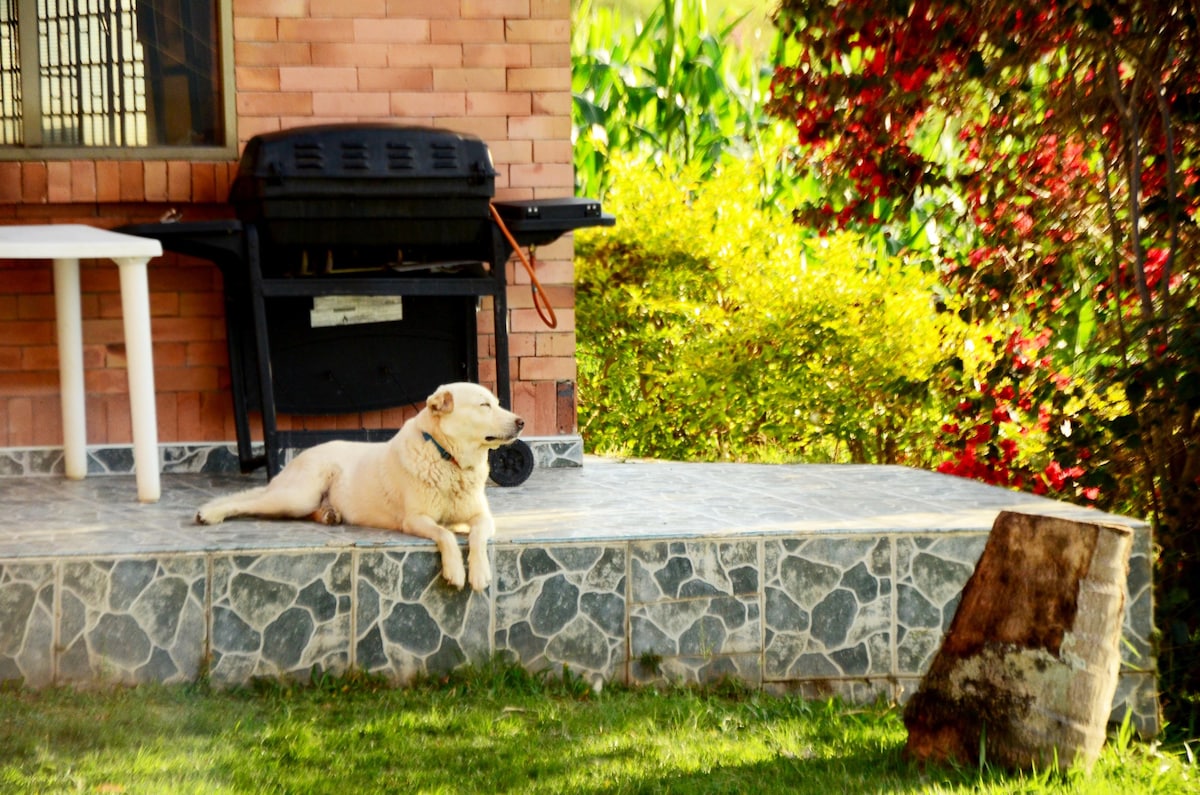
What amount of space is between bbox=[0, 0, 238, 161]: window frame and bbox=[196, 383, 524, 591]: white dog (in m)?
2.03

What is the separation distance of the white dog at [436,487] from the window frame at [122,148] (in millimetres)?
2027

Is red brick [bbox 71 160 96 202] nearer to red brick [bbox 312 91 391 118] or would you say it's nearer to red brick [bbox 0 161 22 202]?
red brick [bbox 0 161 22 202]

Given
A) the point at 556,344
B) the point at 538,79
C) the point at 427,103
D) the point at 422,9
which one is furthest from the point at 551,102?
the point at 556,344

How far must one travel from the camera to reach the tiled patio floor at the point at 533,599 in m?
4.32

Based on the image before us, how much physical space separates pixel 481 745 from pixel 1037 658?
1.51 m

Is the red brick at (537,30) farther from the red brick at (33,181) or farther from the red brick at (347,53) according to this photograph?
the red brick at (33,181)

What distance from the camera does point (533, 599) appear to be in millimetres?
4547

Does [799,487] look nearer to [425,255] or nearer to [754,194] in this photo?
[425,255]

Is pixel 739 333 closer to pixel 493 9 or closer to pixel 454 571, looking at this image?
pixel 493 9

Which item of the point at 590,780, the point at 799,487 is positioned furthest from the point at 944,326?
the point at 590,780

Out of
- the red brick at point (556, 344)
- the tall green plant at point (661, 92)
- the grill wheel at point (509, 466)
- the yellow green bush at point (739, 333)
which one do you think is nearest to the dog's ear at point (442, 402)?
the grill wheel at point (509, 466)

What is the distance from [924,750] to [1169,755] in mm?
1080

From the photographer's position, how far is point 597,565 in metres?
4.57

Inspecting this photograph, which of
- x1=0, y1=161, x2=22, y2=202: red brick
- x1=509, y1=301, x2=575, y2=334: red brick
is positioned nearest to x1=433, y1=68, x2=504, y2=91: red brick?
x1=509, y1=301, x2=575, y2=334: red brick
